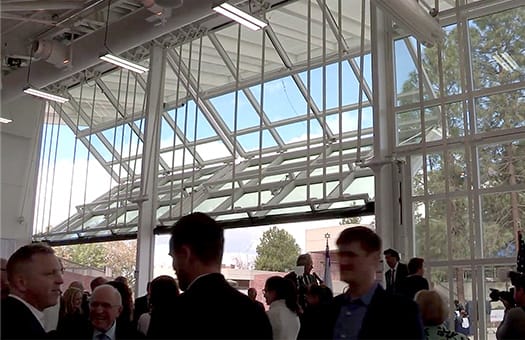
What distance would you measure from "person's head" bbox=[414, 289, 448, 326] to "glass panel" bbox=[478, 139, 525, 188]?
13.9 ft

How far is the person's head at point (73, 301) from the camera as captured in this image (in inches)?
160

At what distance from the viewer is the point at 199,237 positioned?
6.28 ft

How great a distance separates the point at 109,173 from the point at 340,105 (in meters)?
6.76

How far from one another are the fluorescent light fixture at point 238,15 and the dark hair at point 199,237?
5.86 metres

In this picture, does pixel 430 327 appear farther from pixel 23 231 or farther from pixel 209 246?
pixel 23 231

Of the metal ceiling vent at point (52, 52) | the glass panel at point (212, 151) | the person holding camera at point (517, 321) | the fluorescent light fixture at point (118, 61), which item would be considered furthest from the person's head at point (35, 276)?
the metal ceiling vent at point (52, 52)

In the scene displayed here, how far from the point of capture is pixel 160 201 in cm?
1122

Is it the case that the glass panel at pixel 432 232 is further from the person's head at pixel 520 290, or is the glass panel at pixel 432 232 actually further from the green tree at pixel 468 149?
the person's head at pixel 520 290

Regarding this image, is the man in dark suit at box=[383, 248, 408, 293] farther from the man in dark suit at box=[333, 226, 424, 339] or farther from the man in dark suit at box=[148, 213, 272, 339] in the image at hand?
the man in dark suit at box=[148, 213, 272, 339]

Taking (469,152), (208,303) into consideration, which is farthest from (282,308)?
(469,152)

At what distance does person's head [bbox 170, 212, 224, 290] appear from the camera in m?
1.90

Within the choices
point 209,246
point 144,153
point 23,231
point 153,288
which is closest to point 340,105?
point 144,153

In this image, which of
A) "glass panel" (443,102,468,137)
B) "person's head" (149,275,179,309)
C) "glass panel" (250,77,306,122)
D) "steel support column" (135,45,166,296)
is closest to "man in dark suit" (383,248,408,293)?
"glass panel" (443,102,468,137)

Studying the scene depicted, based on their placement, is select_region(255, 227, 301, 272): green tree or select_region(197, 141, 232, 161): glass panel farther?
select_region(197, 141, 232, 161): glass panel
